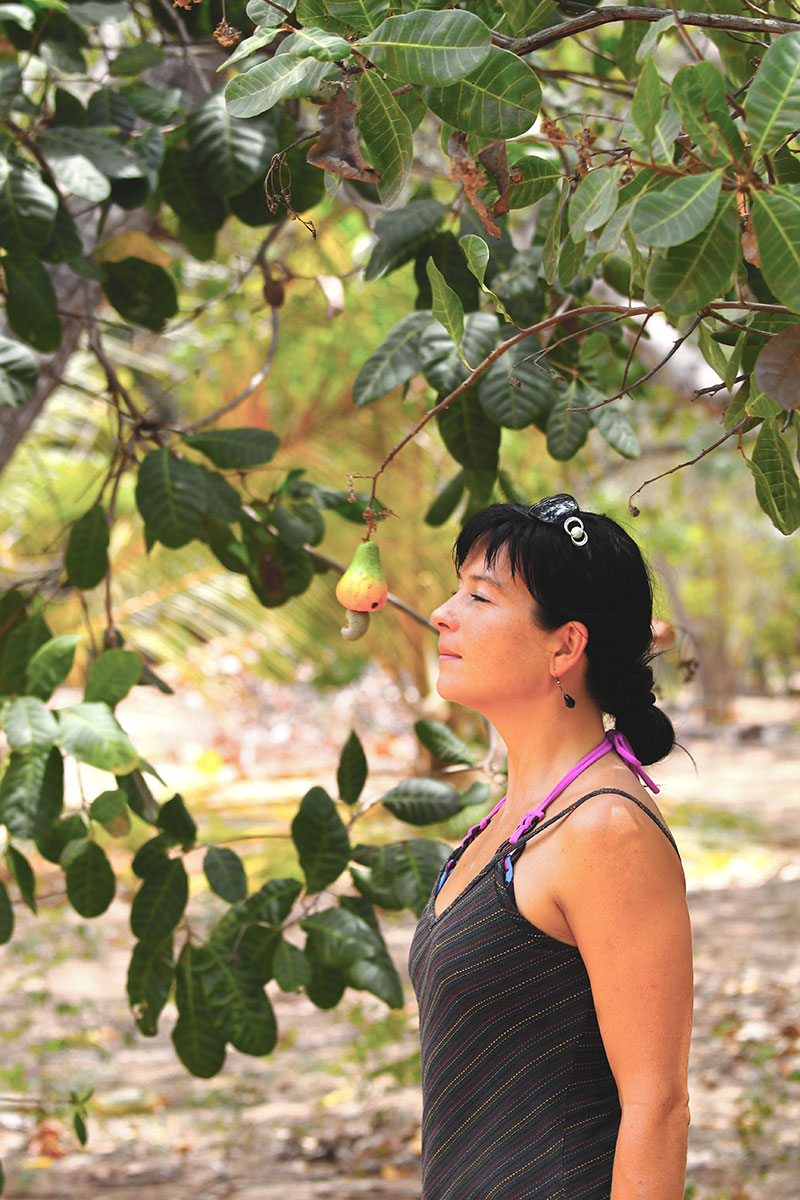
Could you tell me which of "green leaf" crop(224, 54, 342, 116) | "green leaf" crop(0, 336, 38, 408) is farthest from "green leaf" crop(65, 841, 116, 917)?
"green leaf" crop(224, 54, 342, 116)

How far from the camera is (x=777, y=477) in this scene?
40.6 inches

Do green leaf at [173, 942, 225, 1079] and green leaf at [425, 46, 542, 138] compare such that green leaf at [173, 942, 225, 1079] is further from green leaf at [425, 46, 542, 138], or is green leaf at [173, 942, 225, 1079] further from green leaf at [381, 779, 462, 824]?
green leaf at [425, 46, 542, 138]

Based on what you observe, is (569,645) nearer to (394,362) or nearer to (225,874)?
(394,362)

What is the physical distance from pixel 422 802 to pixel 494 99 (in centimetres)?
107

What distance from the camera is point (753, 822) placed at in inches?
332

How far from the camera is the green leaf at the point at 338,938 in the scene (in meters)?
1.60

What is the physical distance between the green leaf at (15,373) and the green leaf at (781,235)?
3.71 feet

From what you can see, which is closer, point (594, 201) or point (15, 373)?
point (594, 201)

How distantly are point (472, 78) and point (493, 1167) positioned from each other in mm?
980

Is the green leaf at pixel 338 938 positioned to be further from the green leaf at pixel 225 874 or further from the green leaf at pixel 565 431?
the green leaf at pixel 565 431

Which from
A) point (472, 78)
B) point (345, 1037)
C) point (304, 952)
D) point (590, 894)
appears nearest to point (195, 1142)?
point (345, 1037)

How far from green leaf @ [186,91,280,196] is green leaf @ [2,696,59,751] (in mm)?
751

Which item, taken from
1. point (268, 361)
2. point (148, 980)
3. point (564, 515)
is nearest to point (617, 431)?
point (564, 515)

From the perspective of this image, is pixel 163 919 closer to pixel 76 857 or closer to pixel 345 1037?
pixel 76 857
